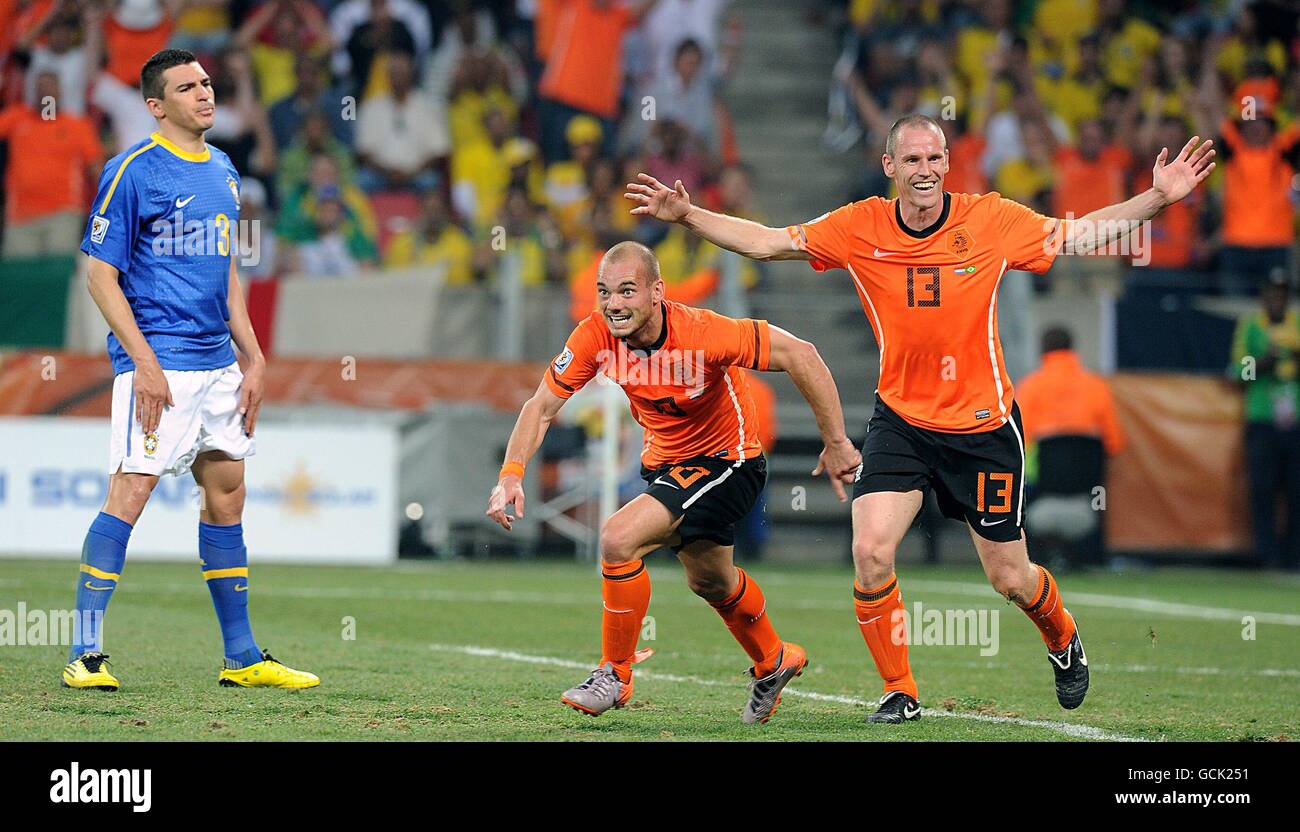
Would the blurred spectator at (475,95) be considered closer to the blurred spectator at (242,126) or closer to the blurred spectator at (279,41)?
the blurred spectator at (279,41)

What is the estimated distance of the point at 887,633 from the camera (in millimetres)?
7039

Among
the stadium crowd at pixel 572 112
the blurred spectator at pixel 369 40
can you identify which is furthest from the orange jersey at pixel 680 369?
the blurred spectator at pixel 369 40

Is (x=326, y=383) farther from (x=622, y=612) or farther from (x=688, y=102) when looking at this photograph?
(x=622, y=612)

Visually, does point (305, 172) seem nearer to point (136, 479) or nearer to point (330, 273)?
point (330, 273)

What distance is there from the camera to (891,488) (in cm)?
712

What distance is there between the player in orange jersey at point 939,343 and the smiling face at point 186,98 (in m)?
1.79

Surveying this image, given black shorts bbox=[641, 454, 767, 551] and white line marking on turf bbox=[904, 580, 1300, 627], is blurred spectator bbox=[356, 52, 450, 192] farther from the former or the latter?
black shorts bbox=[641, 454, 767, 551]

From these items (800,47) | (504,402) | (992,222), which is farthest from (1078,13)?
(992,222)

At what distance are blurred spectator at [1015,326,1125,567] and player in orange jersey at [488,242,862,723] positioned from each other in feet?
28.6

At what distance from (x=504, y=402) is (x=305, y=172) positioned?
3.34 m

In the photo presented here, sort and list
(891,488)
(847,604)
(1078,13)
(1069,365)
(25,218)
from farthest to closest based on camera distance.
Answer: (1078,13) → (25,218) → (1069,365) → (847,604) → (891,488)

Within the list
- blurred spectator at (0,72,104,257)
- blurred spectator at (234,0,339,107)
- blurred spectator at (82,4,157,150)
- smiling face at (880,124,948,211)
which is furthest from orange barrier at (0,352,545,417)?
smiling face at (880,124,948,211)

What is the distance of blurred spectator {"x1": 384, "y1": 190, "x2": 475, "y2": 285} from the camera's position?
669 inches

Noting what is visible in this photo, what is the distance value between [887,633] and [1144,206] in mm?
1943
